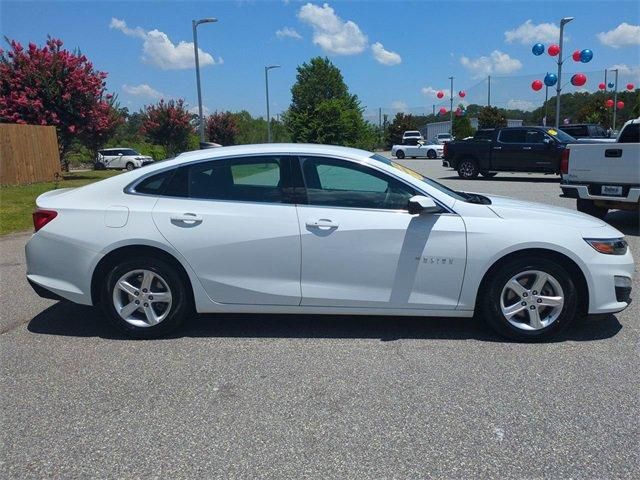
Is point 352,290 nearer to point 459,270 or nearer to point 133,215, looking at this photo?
point 459,270

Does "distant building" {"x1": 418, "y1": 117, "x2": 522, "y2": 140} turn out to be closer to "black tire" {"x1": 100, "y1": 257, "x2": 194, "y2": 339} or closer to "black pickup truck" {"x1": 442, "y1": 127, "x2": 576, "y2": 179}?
"black pickup truck" {"x1": 442, "y1": 127, "x2": 576, "y2": 179}

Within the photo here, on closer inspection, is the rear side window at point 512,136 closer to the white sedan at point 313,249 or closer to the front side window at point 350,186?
the white sedan at point 313,249

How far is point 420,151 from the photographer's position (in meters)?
45.9

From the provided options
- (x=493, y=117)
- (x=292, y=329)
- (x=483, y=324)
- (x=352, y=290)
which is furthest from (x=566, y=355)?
(x=493, y=117)

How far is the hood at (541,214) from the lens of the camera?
427 cm

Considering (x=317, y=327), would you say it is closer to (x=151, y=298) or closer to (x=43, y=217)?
(x=151, y=298)

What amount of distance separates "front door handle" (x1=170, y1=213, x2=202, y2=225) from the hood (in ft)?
7.71

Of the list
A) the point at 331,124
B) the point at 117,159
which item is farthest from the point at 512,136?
the point at 117,159

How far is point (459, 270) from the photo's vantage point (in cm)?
417

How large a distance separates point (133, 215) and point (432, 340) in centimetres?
259

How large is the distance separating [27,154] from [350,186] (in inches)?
726

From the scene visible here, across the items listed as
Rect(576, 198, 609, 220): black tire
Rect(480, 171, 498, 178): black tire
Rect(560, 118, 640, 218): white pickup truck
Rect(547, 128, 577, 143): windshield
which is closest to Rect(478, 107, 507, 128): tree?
Rect(480, 171, 498, 178): black tire

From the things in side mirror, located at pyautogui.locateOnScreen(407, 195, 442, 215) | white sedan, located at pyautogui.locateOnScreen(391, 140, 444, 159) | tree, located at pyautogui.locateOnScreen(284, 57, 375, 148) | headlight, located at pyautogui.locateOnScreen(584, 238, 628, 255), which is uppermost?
tree, located at pyautogui.locateOnScreen(284, 57, 375, 148)

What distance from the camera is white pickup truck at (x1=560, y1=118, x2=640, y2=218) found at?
8.56 m
